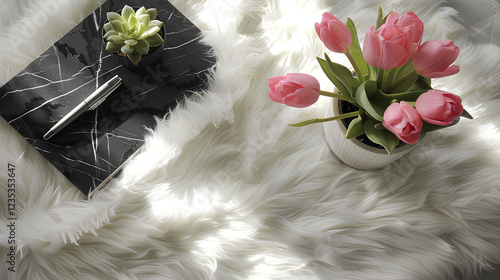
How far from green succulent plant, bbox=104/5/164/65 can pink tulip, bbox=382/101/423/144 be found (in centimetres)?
39

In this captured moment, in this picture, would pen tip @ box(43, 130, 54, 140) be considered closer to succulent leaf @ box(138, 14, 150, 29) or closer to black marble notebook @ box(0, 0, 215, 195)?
black marble notebook @ box(0, 0, 215, 195)

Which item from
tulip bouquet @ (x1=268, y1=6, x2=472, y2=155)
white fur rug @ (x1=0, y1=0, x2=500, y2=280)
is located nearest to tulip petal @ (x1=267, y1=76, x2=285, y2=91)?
tulip bouquet @ (x1=268, y1=6, x2=472, y2=155)

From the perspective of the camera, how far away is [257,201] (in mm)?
612

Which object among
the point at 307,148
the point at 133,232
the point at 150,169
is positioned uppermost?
the point at 307,148

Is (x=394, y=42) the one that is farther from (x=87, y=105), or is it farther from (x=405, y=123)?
(x=87, y=105)

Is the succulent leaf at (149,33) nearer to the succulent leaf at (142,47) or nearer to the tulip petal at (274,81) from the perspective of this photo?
Result: the succulent leaf at (142,47)

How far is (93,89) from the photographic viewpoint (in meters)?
0.64

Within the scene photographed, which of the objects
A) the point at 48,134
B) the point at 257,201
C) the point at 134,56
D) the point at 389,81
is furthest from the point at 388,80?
the point at 48,134

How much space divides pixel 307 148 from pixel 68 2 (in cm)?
53

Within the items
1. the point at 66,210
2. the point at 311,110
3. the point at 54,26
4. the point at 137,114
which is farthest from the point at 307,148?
the point at 54,26

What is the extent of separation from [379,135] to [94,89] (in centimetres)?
48

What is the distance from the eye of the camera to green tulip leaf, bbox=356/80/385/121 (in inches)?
16.7

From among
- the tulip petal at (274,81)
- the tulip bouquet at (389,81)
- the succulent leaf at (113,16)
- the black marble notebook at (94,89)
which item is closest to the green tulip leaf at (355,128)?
the tulip bouquet at (389,81)

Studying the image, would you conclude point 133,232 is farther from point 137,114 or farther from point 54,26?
point 54,26
